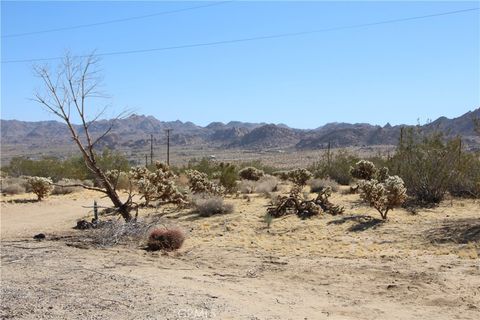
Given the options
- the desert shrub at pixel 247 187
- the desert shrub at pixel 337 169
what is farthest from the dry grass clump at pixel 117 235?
the desert shrub at pixel 337 169

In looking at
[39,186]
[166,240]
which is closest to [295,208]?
[166,240]

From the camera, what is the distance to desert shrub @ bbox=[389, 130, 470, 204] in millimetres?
19562

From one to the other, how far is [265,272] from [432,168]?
11.6 m

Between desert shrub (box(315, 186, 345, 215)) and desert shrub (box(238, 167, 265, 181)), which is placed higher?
desert shrub (box(238, 167, 265, 181))

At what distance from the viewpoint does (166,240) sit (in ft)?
44.5

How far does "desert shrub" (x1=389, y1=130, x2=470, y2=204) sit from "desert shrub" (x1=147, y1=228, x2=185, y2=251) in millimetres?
10056

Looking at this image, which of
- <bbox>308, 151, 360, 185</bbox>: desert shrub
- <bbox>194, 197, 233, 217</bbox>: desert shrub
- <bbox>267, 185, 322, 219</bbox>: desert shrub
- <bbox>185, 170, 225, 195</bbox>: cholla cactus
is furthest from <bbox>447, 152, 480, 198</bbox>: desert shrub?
<bbox>185, 170, 225, 195</bbox>: cholla cactus

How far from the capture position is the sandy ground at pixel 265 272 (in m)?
8.23

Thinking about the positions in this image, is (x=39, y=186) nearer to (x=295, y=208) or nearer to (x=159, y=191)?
(x=159, y=191)

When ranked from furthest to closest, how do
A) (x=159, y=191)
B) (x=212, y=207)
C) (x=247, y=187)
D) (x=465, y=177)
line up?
(x=247, y=187), (x=465, y=177), (x=159, y=191), (x=212, y=207)

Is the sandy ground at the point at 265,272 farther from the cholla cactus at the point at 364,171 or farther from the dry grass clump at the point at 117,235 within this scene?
the cholla cactus at the point at 364,171

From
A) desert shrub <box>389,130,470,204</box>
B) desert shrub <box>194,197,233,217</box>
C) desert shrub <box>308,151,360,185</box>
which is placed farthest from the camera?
desert shrub <box>308,151,360,185</box>

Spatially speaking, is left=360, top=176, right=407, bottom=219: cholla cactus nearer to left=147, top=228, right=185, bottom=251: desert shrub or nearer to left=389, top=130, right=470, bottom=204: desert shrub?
left=389, top=130, right=470, bottom=204: desert shrub

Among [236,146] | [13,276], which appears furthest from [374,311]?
[236,146]
